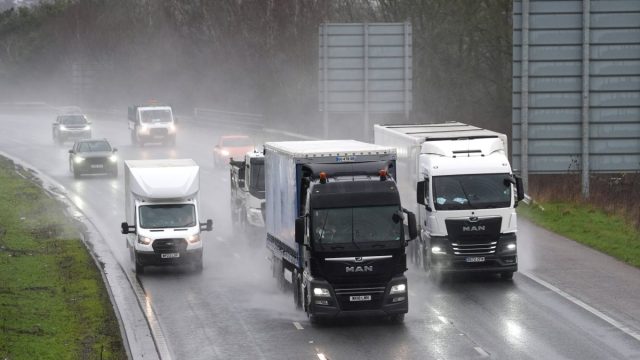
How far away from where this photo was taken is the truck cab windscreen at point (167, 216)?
111ft

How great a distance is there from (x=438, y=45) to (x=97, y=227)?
2790cm

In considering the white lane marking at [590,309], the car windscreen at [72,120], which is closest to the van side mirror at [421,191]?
the white lane marking at [590,309]

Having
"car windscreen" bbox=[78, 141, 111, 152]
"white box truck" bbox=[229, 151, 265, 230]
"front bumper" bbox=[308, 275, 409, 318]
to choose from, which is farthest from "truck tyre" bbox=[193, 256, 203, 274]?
"car windscreen" bbox=[78, 141, 111, 152]

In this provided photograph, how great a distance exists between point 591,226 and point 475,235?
32.9ft

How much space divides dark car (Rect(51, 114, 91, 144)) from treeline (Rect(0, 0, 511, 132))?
1321 cm

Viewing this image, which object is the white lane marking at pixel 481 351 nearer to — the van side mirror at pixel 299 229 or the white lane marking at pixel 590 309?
the white lane marking at pixel 590 309

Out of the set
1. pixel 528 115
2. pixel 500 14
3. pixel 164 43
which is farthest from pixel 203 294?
pixel 164 43

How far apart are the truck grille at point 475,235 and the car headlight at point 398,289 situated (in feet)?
17.2

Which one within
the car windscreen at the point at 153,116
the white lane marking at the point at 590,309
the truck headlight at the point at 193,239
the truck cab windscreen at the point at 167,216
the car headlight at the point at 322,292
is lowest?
the white lane marking at the point at 590,309

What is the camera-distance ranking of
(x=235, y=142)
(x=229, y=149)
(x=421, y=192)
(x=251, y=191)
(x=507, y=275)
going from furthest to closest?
(x=235, y=142)
(x=229, y=149)
(x=251, y=191)
(x=507, y=275)
(x=421, y=192)

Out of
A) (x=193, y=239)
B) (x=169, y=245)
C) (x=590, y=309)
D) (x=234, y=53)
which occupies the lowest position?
(x=590, y=309)

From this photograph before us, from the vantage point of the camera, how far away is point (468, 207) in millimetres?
30016

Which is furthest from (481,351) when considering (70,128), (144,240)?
(70,128)

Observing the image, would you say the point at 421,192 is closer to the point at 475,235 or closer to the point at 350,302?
the point at 475,235
